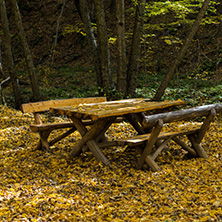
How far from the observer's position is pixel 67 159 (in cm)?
522

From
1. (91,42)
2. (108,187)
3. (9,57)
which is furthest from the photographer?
(9,57)

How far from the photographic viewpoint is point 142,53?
50.7 feet

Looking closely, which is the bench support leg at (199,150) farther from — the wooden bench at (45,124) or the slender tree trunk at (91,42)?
the slender tree trunk at (91,42)

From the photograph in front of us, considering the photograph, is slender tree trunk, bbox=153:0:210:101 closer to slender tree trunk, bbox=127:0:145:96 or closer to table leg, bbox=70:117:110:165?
slender tree trunk, bbox=127:0:145:96

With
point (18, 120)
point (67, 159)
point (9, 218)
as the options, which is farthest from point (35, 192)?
point (18, 120)

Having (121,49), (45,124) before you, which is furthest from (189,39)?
(45,124)

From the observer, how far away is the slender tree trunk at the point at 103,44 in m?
8.33

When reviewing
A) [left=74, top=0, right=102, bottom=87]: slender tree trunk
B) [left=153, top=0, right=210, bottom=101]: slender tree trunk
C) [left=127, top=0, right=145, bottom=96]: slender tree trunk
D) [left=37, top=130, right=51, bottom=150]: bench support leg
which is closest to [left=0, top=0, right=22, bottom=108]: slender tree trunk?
[left=74, top=0, right=102, bottom=87]: slender tree trunk

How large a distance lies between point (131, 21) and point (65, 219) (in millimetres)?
16806

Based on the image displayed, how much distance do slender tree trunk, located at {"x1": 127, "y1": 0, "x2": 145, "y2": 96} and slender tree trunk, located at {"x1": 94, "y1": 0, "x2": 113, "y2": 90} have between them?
0.74 m

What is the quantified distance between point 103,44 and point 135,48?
111 cm

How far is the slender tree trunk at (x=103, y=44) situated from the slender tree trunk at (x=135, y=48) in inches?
29.3

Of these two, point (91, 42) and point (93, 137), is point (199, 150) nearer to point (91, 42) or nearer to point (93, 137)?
point (93, 137)

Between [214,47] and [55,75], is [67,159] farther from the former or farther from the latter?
[214,47]
